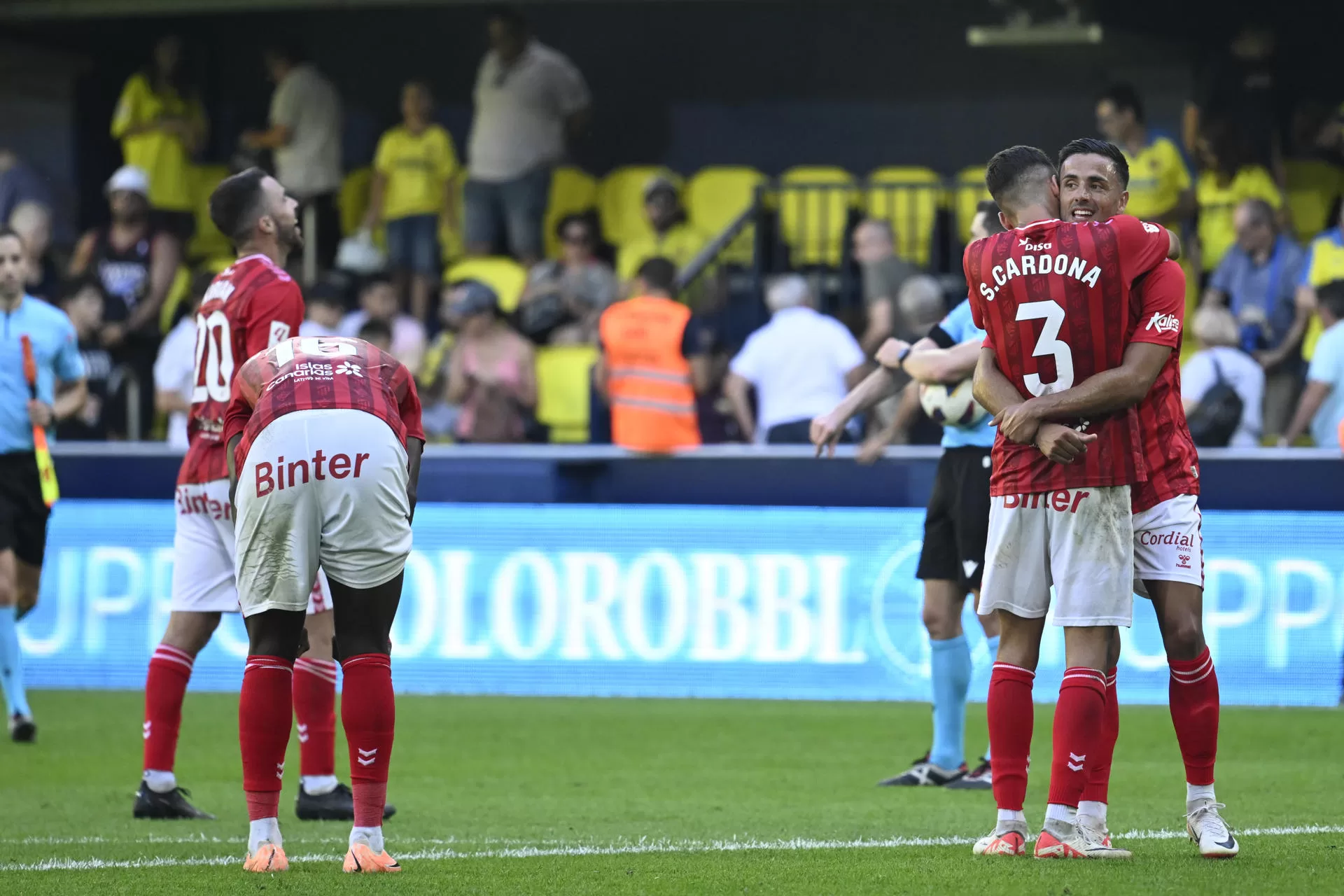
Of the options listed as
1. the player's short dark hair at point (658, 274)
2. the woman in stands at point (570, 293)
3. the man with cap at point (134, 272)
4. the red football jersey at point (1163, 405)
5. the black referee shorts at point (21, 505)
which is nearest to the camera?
the red football jersey at point (1163, 405)

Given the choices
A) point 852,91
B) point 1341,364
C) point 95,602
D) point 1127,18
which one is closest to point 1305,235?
point 1127,18

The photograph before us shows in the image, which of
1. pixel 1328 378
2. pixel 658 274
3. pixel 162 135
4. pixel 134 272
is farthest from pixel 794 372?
pixel 162 135

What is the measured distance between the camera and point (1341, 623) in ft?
34.1

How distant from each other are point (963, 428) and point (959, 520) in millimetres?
359

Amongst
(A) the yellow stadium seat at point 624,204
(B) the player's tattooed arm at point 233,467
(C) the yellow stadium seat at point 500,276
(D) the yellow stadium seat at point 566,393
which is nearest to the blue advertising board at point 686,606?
(D) the yellow stadium seat at point 566,393

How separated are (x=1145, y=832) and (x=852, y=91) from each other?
1251cm

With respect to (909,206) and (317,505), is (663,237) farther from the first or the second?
(317,505)

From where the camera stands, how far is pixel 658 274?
1266cm

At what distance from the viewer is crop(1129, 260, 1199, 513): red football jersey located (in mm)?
5348

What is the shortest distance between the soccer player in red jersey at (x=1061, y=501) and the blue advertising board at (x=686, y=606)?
5.19m

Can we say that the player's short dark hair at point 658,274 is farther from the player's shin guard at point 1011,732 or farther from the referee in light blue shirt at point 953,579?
the player's shin guard at point 1011,732

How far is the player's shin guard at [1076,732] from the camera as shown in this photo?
5.32 meters

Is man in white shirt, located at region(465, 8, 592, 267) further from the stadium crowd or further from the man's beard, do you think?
the man's beard

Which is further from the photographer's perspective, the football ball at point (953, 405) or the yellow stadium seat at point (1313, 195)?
the yellow stadium seat at point (1313, 195)
